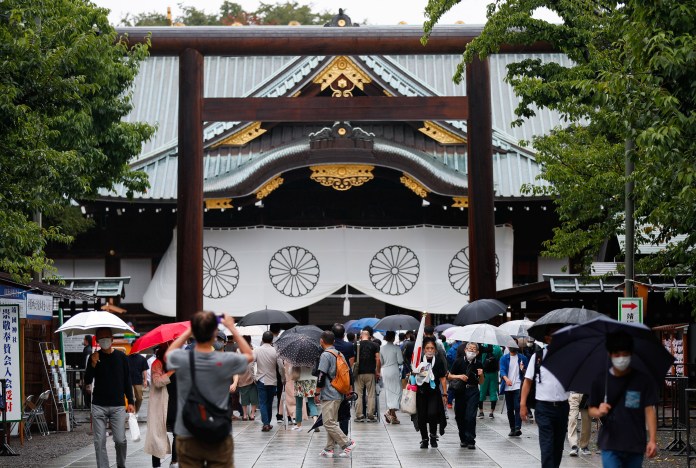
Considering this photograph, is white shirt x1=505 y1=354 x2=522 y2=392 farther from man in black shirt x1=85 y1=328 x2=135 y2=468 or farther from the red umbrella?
man in black shirt x1=85 y1=328 x2=135 y2=468

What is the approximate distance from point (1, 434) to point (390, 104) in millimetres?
10507

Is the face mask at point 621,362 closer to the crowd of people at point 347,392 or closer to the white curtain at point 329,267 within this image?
the crowd of people at point 347,392

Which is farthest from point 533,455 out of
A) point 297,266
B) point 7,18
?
point 297,266

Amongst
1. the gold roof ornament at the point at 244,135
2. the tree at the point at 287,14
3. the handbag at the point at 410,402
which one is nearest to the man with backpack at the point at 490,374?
the handbag at the point at 410,402

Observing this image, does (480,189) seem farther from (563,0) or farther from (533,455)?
(533,455)

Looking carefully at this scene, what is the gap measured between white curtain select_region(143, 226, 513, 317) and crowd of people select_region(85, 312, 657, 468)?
346 centimetres

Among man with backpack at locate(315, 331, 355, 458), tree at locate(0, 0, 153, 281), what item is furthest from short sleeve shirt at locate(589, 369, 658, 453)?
tree at locate(0, 0, 153, 281)

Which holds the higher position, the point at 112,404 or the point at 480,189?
the point at 480,189

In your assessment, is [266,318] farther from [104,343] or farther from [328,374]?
[104,343]

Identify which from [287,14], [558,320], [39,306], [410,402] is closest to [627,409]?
[558,320]

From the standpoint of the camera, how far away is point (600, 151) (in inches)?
738

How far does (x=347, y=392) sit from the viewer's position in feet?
47.0

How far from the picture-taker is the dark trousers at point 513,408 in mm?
16594

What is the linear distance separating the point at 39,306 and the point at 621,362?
39.0ft
